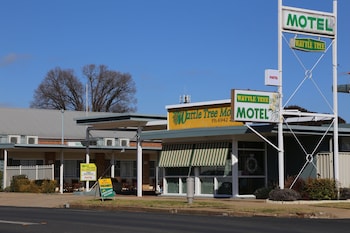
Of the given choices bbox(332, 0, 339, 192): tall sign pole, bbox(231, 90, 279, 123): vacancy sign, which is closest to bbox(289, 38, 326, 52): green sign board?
bbox(332, 0, 339, 192): tall sign pole

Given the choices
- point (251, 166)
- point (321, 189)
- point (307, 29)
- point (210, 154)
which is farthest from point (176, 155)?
point (307, 29)

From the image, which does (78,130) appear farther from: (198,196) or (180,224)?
(180,224)

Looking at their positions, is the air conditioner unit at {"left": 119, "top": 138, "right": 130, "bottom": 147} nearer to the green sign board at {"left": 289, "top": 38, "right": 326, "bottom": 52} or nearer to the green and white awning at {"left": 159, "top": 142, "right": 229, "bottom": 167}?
the green and white awning at {"left": 159, "top": 142, "right": 229, "bottom": 167}

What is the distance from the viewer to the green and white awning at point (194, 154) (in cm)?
3309

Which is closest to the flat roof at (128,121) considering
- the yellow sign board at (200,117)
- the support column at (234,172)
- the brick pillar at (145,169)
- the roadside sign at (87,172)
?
the yellow sign board at (200,117)

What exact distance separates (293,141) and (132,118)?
28.6 ft

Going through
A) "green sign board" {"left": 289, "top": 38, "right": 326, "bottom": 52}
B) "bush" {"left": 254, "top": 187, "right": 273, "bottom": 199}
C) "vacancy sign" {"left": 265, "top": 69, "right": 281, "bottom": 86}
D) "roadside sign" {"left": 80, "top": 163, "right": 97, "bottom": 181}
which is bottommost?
"bush" {"left": 254, "top": 187, "right": 273, "bottom": 199}

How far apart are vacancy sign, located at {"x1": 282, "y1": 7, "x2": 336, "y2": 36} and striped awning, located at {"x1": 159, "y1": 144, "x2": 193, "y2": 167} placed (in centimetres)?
917

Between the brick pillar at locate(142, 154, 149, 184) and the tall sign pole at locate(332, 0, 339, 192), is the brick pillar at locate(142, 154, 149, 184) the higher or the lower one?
Answer: the lower one

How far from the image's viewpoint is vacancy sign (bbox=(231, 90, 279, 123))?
28250mm

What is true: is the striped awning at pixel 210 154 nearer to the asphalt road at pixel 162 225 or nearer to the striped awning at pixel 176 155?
the striped awning at pixel 176 155

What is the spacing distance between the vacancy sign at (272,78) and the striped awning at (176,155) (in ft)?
25.8

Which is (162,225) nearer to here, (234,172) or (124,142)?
(234,172)

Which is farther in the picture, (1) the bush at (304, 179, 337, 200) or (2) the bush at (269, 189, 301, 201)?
(1) the bush at (304, 179, 337, 200)
